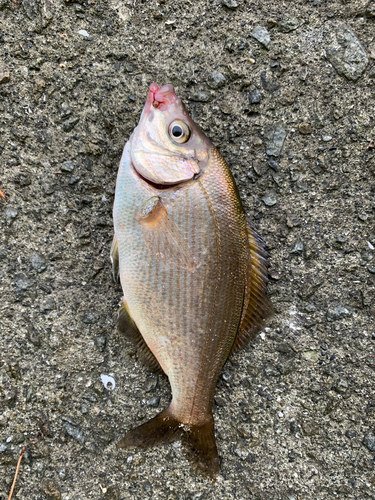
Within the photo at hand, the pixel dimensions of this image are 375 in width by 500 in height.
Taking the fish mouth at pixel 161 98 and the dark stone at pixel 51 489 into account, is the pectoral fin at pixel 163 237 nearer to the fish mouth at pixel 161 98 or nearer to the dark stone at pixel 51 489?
the fish mouth at pixel 161 98

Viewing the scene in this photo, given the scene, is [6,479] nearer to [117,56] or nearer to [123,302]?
[123,302]

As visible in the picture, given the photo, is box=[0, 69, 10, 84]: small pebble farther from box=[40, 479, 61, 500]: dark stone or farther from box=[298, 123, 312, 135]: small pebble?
box=[40, 479, 61, 500]: dark stone

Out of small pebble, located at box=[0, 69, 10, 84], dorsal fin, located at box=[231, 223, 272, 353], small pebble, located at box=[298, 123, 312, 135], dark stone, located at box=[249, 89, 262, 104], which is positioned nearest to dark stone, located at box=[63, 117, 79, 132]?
small pebble, located at box=[0, 69, 10, 84]

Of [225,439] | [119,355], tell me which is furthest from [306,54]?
[225,439]

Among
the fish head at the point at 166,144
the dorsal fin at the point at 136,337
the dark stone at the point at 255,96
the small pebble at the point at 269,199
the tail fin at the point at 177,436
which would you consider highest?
the dark stone at the point at 255,96

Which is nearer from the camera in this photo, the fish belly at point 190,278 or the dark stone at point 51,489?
the fish belly at point 190,278

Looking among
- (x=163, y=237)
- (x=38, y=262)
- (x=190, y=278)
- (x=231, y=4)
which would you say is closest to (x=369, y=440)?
(x=190, y=278)

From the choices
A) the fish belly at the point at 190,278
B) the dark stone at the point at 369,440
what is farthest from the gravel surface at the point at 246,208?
the fish belly at the point at 190,278

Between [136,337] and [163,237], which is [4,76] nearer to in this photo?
[163,237]

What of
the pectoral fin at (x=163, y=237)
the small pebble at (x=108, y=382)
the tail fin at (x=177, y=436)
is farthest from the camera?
the small pebble at (x=108, y=382)
